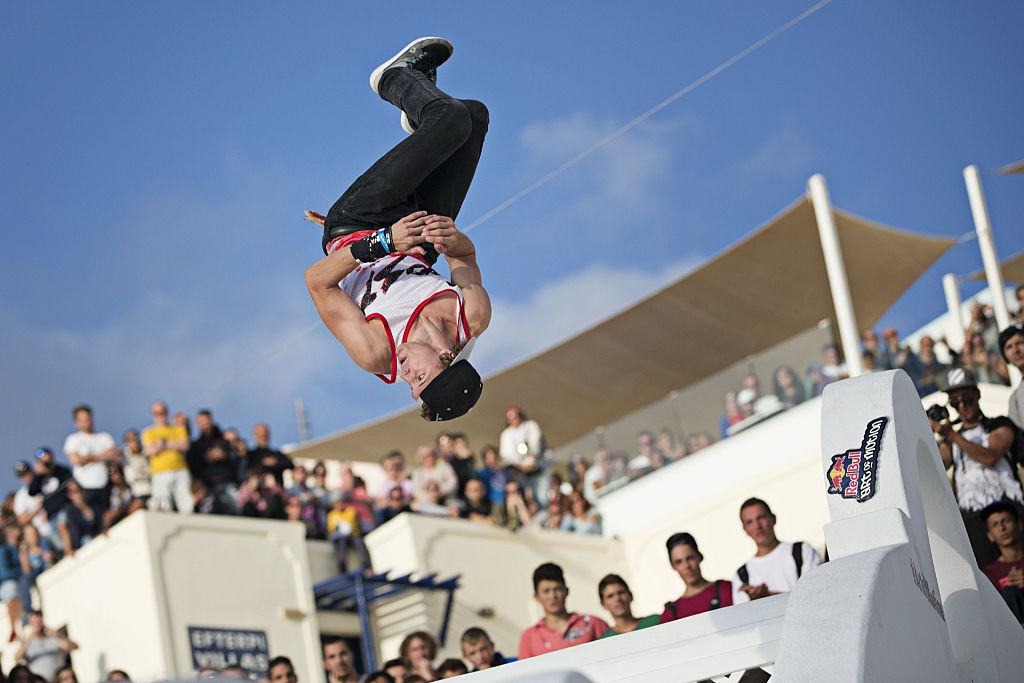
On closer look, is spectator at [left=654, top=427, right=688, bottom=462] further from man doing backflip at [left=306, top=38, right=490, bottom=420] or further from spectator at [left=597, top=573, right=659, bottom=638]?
man doing backflip at [left=306, top=38, right=490, bottom=420]

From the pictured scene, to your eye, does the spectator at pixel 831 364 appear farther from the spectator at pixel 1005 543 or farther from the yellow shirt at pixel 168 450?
the spectator at pixel 1005 543

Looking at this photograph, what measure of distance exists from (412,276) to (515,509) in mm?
8034

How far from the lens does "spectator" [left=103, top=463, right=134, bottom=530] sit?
10.3m

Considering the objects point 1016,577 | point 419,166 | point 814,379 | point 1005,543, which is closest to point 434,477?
point 814,379

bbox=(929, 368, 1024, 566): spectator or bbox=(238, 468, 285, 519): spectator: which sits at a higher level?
bbox=(238, 468, 285, 519): spectator

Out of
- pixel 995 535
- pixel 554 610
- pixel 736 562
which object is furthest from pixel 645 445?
pixel 995 535

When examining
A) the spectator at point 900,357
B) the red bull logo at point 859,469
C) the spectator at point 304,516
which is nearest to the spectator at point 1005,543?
the red bull logo at point 859,469

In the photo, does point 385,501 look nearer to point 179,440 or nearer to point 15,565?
point 179,440

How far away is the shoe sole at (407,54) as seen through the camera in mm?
4348

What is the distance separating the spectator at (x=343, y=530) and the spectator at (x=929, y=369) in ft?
16.5

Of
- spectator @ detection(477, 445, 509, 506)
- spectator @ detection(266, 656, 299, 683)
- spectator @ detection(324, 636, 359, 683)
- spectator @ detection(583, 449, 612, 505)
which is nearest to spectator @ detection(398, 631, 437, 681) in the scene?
spectator @ detection(324, 636, 359, 683)

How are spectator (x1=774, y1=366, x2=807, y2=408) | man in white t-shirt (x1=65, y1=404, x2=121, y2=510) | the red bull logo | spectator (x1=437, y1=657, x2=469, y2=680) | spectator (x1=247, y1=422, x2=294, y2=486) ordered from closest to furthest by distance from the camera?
1. the red bull logo
2. spectator (x1=437, y1=657, x2=469, y2=680)
3. man in white t-shirt (x1=65, y1=404, x2=121, y2=510)
4. spectator (x1=247, y1=422, x2=294, y2=486)
5. spectator (x1=774, y1=366, x2=807, y2=408)

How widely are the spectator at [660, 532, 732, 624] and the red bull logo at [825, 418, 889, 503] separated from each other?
1958 mm

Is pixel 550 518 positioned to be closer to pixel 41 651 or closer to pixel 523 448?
pixel 523 448
